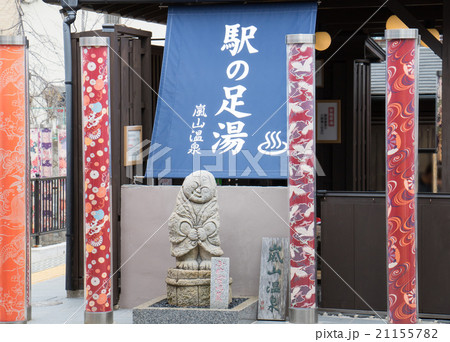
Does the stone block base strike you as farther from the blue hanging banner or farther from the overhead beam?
the overhead beam

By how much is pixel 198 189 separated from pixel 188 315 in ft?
5.29

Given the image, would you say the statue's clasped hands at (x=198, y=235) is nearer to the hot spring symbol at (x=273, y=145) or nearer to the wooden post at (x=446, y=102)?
the hot spring symbol at (x=273, y=145)

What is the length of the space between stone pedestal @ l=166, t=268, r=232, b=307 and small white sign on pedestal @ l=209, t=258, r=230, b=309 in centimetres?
20

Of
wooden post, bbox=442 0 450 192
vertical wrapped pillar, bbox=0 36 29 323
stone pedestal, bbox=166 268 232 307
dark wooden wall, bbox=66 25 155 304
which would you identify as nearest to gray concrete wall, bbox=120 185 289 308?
dark wooden wall, bbox=66 25 155 304

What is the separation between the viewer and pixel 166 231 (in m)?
11.3

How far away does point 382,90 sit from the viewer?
21.8 metres

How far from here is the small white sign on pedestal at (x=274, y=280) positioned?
34.1 feet

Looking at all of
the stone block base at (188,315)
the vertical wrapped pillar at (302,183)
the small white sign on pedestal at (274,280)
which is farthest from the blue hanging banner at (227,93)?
the stone block base at (188,315)

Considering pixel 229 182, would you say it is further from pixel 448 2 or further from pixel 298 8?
pixel 448 2

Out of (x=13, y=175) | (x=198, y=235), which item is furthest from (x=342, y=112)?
(x=13, y=175)

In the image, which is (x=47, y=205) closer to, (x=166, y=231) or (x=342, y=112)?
(x=166, y=231)

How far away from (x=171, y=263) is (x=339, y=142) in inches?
279

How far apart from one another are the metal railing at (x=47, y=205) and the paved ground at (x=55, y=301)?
0.58 meters

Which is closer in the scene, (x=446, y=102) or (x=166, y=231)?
(x=446, y=102)
